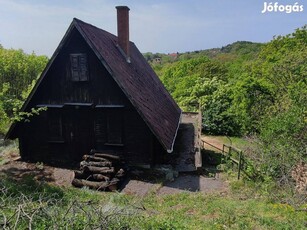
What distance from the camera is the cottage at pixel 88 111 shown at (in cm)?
1326

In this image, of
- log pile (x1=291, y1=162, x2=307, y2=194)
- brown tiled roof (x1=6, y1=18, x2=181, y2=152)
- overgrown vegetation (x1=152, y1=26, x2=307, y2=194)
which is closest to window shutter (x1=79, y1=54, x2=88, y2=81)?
brown tiled roof (x1=6, y1=18, x2=181, y2=152)

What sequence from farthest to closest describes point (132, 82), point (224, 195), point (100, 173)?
point (132, 82), point (100, 173), point (224, 195)

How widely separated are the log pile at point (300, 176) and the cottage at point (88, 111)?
17.1ft

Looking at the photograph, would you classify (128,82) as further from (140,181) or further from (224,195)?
(224,195)

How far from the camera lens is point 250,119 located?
2205 centimetres

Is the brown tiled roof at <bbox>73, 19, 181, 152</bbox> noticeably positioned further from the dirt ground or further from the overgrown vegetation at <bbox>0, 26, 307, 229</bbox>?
the overgrown vegetation at <bbox>0, 26, 307, 229</bbox>

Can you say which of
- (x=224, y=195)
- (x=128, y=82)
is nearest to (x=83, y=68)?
(x=128, y=82)

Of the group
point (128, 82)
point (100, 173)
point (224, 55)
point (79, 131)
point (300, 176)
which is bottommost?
point (100, 173)

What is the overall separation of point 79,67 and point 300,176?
10.8m

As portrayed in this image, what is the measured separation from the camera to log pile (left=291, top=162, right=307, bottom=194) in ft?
33.9

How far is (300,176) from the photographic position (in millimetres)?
10945

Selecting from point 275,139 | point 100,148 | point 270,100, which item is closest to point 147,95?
point 100,148

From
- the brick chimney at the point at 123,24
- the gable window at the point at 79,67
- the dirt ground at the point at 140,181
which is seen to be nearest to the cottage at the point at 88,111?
the gable window at the point at 79,67

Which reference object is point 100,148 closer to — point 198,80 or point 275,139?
point 275,139
